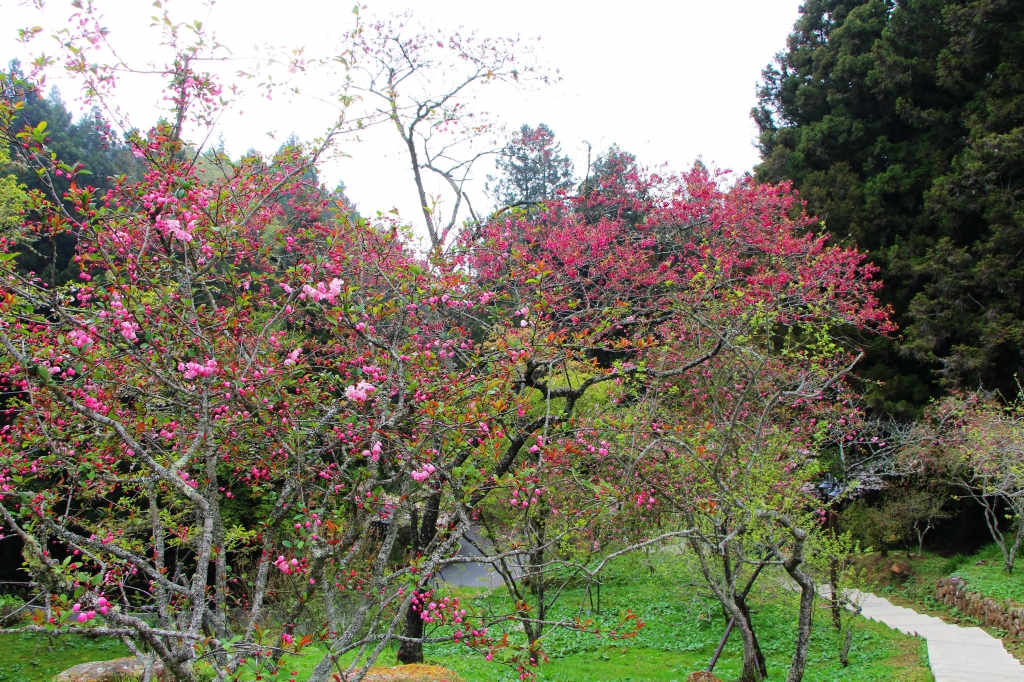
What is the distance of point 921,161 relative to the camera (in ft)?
50.6

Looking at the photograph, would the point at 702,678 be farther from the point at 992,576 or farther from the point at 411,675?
the point at 992,576

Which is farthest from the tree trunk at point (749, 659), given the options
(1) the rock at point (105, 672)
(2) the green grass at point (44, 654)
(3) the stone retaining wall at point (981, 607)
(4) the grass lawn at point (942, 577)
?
(2) the green grass at point (44, 654)

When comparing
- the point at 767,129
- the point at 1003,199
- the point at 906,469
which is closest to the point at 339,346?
the point at 906,469

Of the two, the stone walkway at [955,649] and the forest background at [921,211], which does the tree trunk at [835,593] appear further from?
the forest background at [921,211]

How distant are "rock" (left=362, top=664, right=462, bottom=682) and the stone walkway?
18.4 ft

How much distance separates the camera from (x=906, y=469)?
1295 cm

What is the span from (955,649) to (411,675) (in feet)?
26.0

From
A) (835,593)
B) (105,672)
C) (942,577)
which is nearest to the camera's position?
(105,672)

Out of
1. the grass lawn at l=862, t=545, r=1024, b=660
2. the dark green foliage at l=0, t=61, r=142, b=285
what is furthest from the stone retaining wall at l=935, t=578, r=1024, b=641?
the dark green foliage at l=0, t=61, r=142, b=285

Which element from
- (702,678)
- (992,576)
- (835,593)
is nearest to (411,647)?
(702,678)

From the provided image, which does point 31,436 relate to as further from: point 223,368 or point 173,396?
point 223,368

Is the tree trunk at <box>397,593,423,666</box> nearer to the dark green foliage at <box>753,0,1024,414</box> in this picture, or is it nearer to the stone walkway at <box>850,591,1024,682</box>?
the stone walkway at <box>850,591,1024,682</box>

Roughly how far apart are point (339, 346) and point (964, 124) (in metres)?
15.9

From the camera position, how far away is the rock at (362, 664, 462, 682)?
16.6 ft
